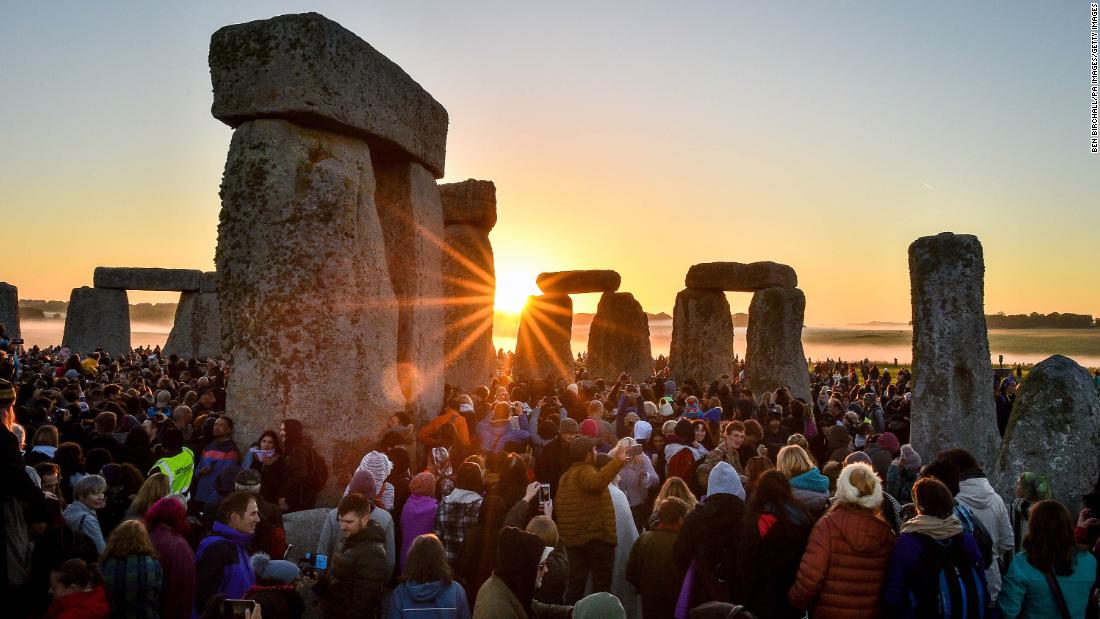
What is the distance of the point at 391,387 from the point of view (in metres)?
7.72

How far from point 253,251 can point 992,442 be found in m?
8.22

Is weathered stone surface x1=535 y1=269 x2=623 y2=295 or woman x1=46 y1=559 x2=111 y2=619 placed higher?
weathered stone surface x1=535 y1=269 x2=623 y2=295

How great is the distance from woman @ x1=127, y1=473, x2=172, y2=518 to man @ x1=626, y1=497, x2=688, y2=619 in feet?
9.00

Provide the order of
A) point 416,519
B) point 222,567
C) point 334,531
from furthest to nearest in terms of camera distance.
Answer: point 416,519 → point 334,531 → point 222,567

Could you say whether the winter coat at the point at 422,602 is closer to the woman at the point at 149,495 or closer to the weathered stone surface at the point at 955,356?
the woman at the point at 149,495

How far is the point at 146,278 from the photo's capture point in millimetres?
23531

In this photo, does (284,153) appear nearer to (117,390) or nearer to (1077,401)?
(117,390)

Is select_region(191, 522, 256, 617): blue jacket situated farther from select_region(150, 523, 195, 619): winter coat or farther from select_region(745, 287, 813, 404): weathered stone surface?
select_region(745, 287, 813, 404): weathered stone surface

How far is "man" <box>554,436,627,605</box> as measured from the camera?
16.9 feet

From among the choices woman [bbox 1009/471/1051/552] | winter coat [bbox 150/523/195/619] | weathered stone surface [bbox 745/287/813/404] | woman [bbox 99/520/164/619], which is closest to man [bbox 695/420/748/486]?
woman [bbox 1009/471/1051/552]

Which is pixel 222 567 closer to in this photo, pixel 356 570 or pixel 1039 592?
pixel 356 570

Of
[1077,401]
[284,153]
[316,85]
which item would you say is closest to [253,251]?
[284,153]

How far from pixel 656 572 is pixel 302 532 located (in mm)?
2462

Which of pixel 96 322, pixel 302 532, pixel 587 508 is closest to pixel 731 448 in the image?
pixel 587 508
